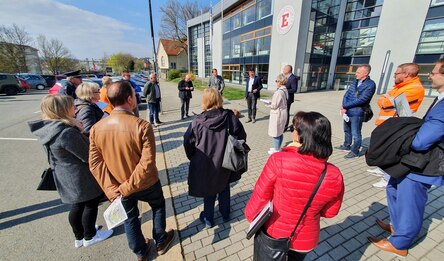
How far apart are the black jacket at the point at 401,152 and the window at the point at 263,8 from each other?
1811 centimetres

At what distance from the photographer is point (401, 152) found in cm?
180

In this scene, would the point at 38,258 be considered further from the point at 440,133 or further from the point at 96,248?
the point at 440,133

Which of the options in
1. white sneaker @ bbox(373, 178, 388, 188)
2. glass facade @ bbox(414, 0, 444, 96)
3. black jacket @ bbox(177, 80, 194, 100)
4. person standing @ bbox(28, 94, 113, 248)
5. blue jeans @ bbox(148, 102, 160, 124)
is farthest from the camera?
glass facade @ bbox(414, 0, 444, 96)

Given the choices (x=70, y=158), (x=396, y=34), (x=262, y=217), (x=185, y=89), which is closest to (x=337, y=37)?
(x=396, y=34)

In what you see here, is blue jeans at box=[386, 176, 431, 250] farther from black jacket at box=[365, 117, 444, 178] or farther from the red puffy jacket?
the red puffy jacket

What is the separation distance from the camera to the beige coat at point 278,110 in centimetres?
409

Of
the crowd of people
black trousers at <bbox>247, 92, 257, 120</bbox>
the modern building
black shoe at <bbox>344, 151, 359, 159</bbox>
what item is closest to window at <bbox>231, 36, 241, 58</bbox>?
the modern building

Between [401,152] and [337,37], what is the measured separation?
1928cm

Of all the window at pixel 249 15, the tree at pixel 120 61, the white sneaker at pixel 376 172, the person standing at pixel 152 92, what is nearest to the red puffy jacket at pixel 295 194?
the white sneaker at pixel 376 172

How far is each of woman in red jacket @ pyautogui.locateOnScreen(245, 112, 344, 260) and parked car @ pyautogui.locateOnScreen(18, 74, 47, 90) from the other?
28.8 m

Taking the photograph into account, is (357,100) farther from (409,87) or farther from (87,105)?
(87,105)

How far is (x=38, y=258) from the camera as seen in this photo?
2189 millimetres

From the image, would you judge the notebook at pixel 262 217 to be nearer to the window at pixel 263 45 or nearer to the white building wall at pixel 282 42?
the white building wall at pixel 282 42

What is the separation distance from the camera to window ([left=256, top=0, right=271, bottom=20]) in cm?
1669
